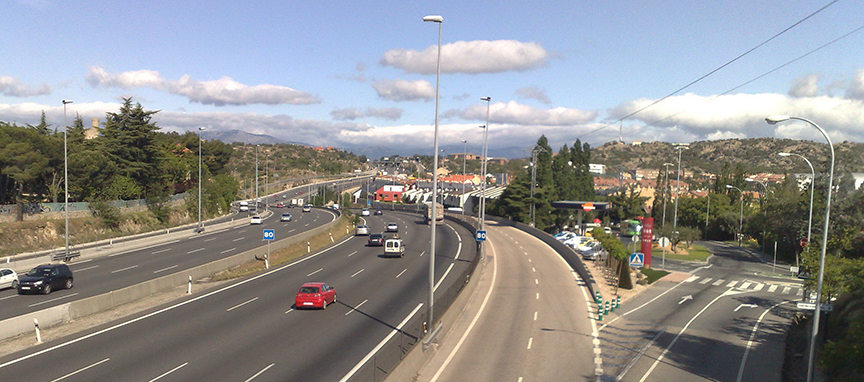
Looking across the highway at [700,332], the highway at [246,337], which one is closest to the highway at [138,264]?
the highway at [246,337]

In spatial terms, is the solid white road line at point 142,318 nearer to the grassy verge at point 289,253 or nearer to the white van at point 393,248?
the grassy verge at point 289,253

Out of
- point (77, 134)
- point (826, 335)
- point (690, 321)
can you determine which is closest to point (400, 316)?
point (690, 321)

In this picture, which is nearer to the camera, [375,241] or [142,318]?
[142,318]

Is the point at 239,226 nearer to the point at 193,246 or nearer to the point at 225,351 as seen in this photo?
the point at 193,246

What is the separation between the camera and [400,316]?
82.2ft

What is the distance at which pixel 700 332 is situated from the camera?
25.8m

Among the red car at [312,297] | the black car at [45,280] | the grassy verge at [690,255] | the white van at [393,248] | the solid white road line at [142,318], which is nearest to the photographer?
the solid white road line at [142,318]

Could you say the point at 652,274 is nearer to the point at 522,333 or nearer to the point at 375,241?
the point at 375,241

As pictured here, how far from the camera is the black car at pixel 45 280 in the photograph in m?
28.0

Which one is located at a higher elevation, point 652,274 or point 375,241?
point 375,241

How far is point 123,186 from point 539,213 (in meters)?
55.5

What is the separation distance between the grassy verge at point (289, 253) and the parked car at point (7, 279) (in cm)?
1023

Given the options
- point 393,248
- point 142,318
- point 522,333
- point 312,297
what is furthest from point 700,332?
point 142,318

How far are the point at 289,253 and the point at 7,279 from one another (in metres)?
19.9
